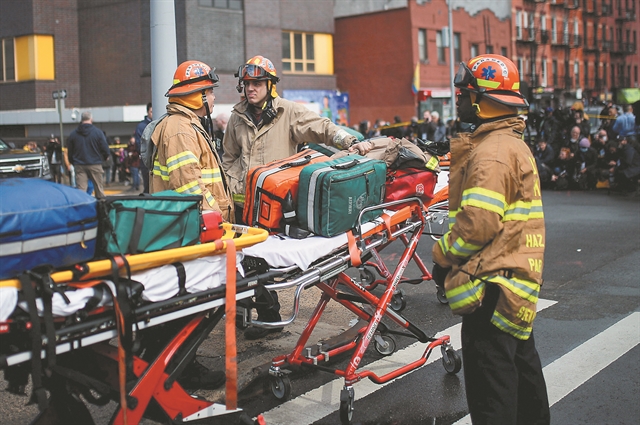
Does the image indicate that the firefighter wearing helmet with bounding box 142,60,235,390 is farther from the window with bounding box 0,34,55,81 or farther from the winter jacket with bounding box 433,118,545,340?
the window with bounding box 0,34,55,81

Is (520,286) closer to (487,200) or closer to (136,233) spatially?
(487,200)

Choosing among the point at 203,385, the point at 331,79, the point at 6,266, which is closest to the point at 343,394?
the point at 203,385

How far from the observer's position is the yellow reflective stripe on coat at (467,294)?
3740 millimetres

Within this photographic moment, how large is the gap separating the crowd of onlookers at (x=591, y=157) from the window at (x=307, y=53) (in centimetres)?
2240

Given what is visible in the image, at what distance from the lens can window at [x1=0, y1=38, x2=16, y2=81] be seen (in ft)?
128

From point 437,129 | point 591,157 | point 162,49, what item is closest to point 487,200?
point 162,49

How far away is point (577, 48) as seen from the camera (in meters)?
60.4

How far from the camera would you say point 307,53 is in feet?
135

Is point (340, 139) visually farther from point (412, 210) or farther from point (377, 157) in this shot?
point (412, 210)

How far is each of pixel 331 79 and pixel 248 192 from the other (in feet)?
125

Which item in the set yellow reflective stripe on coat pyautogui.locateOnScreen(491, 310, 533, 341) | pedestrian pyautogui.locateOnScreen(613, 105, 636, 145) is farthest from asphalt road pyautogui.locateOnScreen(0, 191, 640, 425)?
pedestrian pyautogui.locateOnScreen(613, 105, 636, 145)

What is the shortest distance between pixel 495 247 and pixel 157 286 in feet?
5.67

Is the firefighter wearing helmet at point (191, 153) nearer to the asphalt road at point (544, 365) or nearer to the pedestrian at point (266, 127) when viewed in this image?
the pedestrian at point (266, 127)

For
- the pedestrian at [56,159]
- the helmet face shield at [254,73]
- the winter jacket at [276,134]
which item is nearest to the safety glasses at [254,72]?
the helmet face shield at [254,73]
